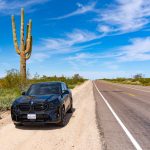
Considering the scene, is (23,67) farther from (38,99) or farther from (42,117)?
(42,117)

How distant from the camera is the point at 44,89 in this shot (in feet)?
38.0

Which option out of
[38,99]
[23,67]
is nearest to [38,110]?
[38,99]

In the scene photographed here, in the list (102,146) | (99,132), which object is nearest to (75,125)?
(99,132)

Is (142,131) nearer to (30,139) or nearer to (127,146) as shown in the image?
(127,146)

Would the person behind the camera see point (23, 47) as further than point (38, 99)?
Yes

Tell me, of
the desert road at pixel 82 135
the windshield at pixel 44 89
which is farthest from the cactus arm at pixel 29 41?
the desert road at pixel 82 135

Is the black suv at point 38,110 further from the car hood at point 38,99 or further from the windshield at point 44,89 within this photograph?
the windshield at point 44,89

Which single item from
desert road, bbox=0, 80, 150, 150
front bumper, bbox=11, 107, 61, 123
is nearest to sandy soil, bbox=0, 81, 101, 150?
desert road, bbox=0, 80, 150, 150

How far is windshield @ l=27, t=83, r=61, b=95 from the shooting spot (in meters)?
11.4

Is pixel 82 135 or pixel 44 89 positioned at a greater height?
pixel 44 89

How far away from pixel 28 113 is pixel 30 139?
4.99ft

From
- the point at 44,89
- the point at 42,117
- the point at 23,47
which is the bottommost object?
the point at 42,117

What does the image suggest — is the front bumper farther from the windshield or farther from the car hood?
the windshield

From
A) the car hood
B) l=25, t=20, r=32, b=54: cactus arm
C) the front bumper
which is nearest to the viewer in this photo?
the front bumper
